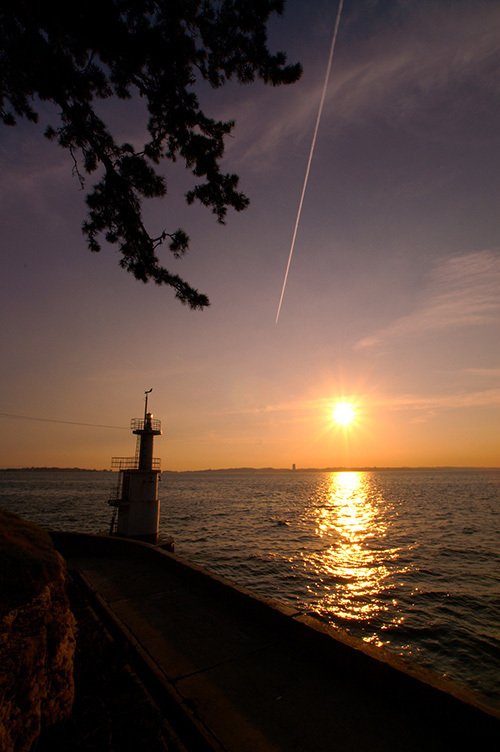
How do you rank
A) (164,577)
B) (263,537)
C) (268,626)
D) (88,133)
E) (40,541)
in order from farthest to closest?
(263,537), (164,577), (88,133), (268,626), (40,541)

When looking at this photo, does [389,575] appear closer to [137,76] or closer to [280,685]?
[280,685]

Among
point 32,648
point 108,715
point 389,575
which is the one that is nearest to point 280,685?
point 108,715

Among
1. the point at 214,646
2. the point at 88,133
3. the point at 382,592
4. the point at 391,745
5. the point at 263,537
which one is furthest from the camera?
the point at 263,537

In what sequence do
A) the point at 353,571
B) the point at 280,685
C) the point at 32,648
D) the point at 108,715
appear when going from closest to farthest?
the point at 32,648 < the point at 108,715 < the point at 280,685 < the point at 353,571

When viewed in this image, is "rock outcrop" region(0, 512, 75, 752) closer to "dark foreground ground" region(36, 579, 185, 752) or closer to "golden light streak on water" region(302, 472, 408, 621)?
"dark foreground ground" region(36, 579, 185, 752)

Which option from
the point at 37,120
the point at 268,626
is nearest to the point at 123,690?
the point at 268,626

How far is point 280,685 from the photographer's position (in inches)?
199

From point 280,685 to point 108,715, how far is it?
2.38m

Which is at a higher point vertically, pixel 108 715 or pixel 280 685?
pixel 108 715

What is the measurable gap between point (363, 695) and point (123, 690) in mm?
3360

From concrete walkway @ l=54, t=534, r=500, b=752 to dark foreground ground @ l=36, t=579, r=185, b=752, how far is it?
393 millimetres

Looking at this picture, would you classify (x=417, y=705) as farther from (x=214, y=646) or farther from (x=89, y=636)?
(x=89, y=636)

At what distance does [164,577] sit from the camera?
1043 centimetres

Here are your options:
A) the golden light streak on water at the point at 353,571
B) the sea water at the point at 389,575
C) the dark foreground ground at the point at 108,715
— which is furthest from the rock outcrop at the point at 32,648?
the golden light streak on water at the point at 353,571
